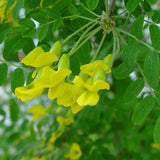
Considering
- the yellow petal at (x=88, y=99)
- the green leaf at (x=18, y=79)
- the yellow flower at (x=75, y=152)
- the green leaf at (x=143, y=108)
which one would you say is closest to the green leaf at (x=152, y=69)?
the green leaf at (x=143, y=108)

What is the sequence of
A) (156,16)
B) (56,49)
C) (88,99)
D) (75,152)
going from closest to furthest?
(88,99), (56,49), (156,16), (75,152)

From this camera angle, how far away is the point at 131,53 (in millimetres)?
790

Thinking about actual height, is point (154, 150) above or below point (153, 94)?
below

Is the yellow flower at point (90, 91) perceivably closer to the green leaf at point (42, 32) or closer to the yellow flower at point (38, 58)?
the yellow flower at point (38, 58)

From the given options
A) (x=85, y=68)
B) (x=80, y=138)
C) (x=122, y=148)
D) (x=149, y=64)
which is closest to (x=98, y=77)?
(x=85, y=68)

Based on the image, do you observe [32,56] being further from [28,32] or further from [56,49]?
[28,32]

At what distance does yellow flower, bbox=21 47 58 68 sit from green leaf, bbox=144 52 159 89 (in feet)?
0.95

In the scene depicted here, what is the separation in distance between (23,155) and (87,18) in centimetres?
98

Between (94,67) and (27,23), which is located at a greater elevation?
(27,23)

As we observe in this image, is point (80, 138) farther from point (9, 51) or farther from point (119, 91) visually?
point (9, 51)

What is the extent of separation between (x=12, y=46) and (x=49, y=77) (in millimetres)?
340

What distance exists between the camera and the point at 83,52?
87cm

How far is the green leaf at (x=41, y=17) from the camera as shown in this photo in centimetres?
84

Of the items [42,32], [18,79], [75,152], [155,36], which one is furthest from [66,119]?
[155,36]
